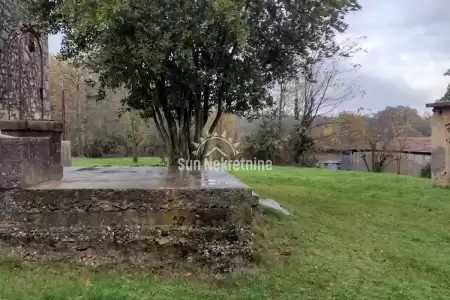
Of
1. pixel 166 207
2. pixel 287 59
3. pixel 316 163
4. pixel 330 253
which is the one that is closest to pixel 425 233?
pixel 330 253

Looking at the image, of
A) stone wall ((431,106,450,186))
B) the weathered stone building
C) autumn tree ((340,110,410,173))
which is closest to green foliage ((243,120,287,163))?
autumn tree ((340,110,410,173))

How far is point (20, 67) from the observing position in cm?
731

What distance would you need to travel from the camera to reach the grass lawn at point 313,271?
3479mm

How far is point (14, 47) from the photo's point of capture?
23.2ft

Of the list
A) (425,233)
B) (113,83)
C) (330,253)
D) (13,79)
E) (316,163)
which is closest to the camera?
(330,253)

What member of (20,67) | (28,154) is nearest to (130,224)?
(28,154)

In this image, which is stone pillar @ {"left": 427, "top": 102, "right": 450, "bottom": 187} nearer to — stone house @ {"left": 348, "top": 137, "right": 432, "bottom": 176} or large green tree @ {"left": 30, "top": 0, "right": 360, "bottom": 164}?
large green tree @ {"left": 30, "top": 0, "right": 360, "bottom": 164}

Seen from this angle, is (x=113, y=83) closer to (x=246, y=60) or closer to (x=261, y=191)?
(x=246, y=60)

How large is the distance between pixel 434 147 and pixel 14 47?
9915mm

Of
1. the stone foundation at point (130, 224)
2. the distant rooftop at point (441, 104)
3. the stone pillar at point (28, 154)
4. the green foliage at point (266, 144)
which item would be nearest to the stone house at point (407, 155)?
the green foliage at point (266, 144)

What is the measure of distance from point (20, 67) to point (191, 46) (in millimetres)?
3245

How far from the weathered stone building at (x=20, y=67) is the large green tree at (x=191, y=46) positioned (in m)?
0.48

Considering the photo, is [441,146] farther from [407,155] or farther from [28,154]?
[407,155]

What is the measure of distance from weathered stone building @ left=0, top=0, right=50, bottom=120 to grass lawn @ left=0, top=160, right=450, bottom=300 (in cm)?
409
